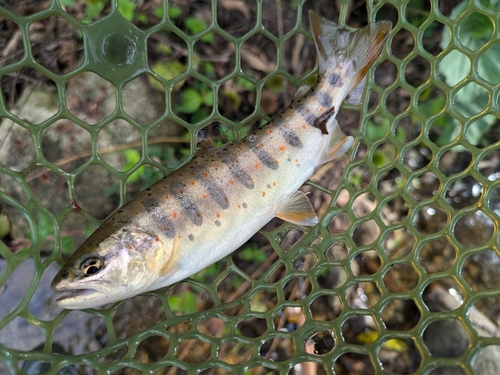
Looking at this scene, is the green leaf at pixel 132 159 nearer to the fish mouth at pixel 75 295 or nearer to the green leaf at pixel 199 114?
the green leaf at pixel 199 114

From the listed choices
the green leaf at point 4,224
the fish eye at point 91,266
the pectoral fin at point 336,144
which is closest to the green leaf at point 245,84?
the pectoral fin at point 336,144

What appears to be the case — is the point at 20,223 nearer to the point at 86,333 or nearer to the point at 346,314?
the point at 86,333

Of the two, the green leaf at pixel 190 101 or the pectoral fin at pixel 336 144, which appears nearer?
the pectoral fin at pixel 336 144

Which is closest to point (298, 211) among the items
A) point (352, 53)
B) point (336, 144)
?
point (336, 144)

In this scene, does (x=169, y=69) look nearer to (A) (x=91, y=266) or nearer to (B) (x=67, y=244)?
(B) (x=67, y=244)

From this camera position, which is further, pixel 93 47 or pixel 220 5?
pixel 220 5

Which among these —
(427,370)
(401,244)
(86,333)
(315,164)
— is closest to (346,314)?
(427,370)
